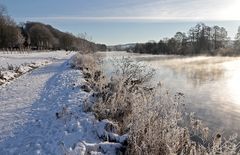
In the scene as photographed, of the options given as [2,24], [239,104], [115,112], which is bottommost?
[239,104]

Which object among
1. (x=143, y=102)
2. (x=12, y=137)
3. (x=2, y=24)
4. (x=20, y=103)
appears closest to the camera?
(x=12, y=137)

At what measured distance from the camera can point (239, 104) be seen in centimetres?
1562

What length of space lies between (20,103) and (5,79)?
6.53 metres

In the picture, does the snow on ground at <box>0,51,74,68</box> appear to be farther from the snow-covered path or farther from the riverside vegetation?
the riverside vegetation

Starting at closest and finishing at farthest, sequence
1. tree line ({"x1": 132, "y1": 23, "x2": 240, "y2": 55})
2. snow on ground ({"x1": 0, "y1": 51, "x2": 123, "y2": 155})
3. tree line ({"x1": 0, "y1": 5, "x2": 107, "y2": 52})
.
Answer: snow on ground ({"x1": 0, "y1": 51, "x2": 123, "y2": 155})
tree line ({"x1": 0, "y1": 5, "x2": 107, "y2": 52})
tree line ({"x1": 132, "y1": 23, "x2": 240, "y2": 55})

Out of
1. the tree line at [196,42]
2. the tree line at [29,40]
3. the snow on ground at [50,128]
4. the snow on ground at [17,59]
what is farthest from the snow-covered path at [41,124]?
the tree line at [196,42]

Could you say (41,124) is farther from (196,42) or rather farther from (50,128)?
(196,42)

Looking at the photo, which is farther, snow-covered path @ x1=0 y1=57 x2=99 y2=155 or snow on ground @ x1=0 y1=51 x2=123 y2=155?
snow-covered path @ x1=0 y1=57 x2=99 y2=155

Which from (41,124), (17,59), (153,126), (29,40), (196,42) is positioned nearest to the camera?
(153,126)

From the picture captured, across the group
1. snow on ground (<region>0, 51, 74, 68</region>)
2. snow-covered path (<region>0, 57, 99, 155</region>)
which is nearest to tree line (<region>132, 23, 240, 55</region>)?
snow on ground (<region>0, 51, 74, 68</region>)

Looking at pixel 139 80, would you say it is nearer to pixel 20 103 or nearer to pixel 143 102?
pixel 20 103

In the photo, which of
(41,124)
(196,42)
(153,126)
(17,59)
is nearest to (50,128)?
(41,124)

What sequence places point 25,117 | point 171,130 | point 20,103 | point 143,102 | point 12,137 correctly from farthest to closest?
point 20,103 → point 25,117 → point 143,102 → point 12,137 → point 171,130

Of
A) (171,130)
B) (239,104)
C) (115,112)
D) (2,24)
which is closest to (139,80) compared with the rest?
(239,104)
